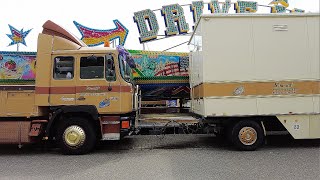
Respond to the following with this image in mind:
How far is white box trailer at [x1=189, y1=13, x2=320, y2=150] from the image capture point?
8453 mm

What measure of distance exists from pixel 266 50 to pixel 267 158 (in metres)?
2.75

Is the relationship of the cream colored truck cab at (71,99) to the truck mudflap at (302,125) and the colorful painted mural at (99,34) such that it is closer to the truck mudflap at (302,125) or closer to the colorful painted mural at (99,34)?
the truck mudflap at (302,125)

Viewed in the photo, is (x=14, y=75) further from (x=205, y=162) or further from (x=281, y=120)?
(x=281, y=120)

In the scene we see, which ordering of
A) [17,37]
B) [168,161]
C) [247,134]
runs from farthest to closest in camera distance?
1. [17,37]
2. [247,134]
3. [168,161]

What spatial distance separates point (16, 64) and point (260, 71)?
31.0ft

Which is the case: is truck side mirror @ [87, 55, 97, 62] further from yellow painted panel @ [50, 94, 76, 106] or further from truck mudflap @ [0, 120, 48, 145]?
truck mudflap @ [0, 120, 48, 145]

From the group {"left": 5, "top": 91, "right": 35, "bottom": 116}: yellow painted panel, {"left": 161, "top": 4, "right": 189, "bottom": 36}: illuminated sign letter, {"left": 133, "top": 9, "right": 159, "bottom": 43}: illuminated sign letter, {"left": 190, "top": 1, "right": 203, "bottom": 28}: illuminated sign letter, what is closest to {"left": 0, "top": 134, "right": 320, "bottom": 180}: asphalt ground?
{"left": 5, "top": 91, "right": 35, "bottom": 116}: yellow painted panel

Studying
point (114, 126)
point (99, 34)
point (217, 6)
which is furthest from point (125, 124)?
point (217, 6)

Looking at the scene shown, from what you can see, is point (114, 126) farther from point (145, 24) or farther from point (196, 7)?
point (196, 7)

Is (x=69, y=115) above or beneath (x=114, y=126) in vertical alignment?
above

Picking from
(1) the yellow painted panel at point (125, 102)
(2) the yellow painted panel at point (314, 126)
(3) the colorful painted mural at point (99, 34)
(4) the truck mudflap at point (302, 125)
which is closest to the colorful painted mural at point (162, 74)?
(3) the colorful painted mural at point (99, 34)

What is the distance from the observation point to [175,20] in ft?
57.4

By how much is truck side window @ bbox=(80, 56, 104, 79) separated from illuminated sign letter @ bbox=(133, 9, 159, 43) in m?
8.59

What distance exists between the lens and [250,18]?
8.53 metres
